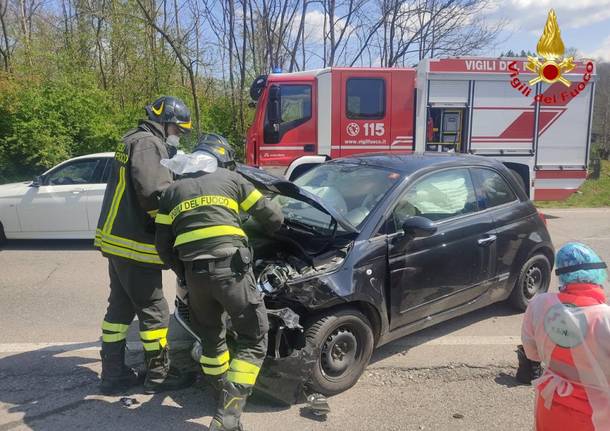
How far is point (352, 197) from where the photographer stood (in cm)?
397

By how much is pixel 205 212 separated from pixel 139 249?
801mm

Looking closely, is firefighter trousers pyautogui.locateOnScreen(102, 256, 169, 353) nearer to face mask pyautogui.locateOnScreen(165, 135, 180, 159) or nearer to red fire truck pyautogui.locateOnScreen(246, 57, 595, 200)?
face mask pyautogui.locateOnScreen(165, 135, 180, 159)

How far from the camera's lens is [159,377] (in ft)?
11.0

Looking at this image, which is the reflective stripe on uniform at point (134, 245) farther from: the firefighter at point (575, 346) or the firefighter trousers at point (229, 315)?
the firefighter at point (575, 346)

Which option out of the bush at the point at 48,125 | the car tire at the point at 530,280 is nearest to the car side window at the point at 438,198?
the car tire at the point at 530,280

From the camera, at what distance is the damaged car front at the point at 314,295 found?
3.07 m

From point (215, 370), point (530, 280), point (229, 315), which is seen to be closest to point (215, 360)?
point (215, 370)

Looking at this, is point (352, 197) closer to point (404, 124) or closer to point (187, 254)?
point (187, 254)

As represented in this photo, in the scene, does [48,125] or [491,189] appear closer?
[491,189]

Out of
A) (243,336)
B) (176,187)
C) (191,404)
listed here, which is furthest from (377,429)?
(176,187)

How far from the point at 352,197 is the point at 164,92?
12.7 meters

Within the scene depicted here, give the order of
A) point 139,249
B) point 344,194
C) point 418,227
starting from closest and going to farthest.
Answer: point 139,249 < point 418,227 < point 344,194

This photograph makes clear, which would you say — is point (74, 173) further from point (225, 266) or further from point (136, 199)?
point (225, 266)

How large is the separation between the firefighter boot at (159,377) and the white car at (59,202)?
4.75 m
